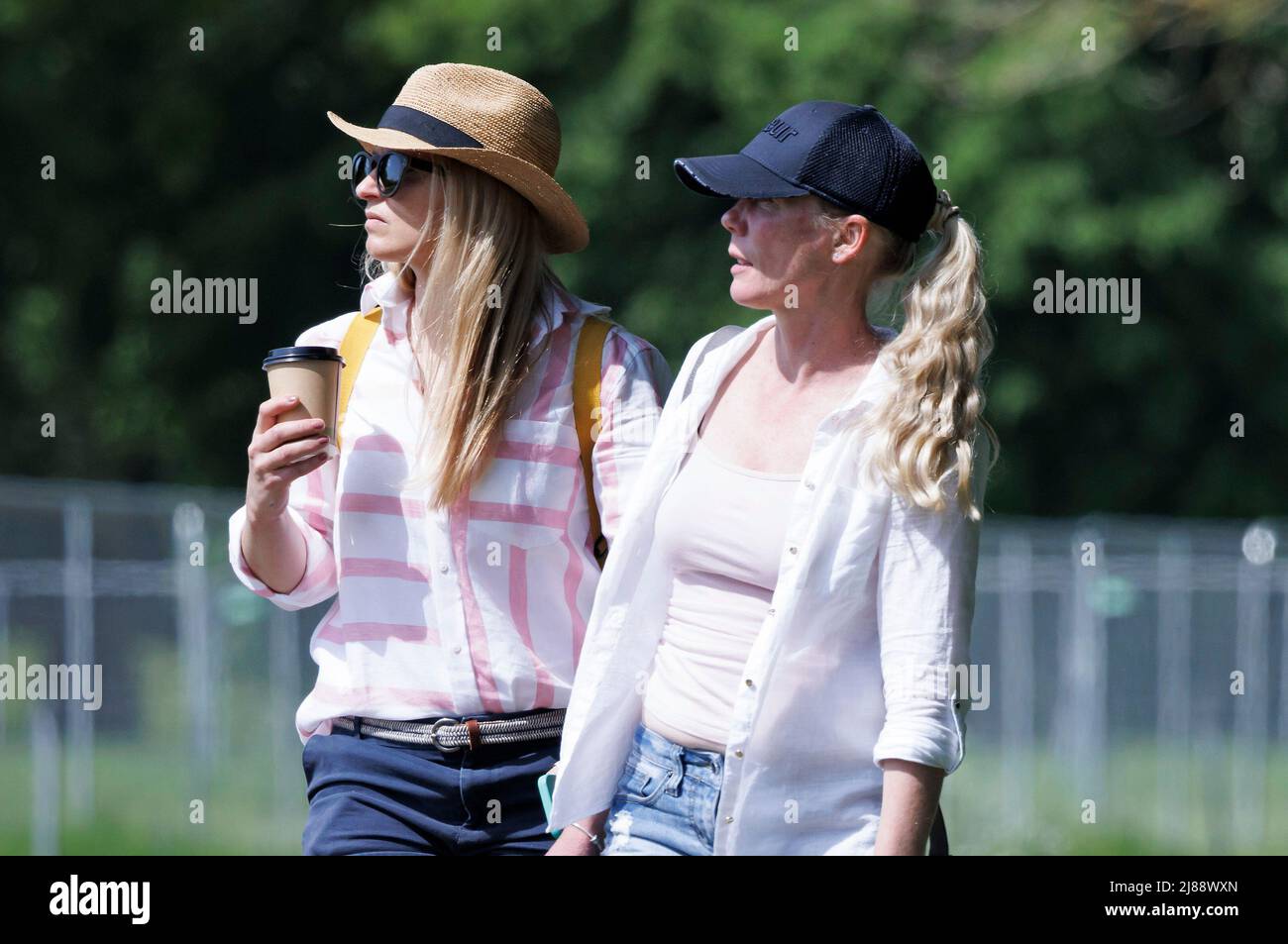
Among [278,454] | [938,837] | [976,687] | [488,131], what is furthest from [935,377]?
[976,687]

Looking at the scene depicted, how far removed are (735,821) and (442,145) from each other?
4.02ft

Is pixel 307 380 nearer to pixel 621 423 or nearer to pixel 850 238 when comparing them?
pixel 621 423

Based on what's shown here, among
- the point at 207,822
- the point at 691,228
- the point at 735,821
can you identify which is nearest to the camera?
the point at 735,821

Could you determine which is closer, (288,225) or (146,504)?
(146,504)

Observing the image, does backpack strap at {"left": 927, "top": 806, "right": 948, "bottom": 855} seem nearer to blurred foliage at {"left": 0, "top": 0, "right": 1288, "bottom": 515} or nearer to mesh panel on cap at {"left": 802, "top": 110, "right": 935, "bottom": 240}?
mesh panel on cap at {"left": 802, "top": 110, "right": 935, "bottom": 240}

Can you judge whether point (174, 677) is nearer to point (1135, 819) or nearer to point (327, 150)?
point (1135, 819)

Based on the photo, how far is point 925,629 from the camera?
8.70ft

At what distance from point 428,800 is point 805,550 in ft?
2.51

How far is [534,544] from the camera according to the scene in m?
3.04

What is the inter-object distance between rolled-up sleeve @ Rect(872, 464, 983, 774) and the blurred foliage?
11.5 metres

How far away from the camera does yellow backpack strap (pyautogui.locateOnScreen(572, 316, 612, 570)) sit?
309 cm

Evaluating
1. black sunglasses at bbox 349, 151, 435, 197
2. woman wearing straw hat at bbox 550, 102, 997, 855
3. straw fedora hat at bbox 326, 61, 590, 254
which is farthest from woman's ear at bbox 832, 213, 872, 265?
black sunglasses at bbox 349, 151, 435, 197
